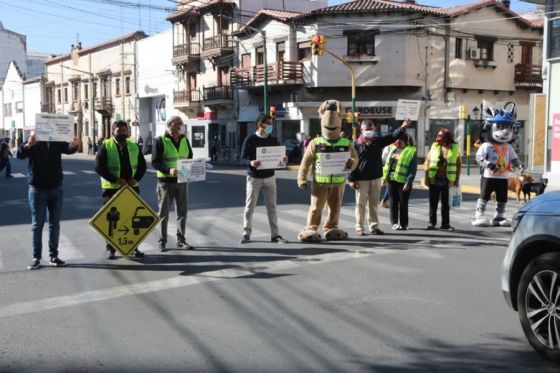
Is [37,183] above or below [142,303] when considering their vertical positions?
above

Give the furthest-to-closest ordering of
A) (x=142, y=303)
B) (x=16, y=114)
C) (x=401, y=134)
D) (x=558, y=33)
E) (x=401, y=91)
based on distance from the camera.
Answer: (x=16, y=114), (x=401, y=91), (x=558, y=33), (x=401, y=134), (x=142, y=303)

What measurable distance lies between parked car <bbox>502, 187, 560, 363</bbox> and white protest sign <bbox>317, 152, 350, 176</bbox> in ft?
14.8

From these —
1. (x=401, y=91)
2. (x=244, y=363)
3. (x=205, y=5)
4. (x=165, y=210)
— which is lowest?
(x=244, y=363)

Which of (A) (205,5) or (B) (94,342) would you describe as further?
(A) (205,5)

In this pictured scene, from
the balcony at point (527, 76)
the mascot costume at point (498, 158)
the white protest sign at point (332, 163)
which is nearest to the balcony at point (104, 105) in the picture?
the balcony at point (527, 76)

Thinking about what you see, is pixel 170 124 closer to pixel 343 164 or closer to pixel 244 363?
pixel 343 164

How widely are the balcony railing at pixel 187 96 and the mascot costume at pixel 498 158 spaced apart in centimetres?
3668

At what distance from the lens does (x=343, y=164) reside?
362 inches

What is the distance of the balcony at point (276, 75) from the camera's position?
118ft

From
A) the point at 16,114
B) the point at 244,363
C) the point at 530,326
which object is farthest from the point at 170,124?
the point at 16,114

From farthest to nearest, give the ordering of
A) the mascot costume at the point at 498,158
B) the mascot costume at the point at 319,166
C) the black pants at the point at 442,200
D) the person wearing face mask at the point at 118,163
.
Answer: the mascot costume at the point at 498,158, the black pants at the point at 442,200, the mascot costume at the point at 319,166, the person wearing face mask at the point at 118,163

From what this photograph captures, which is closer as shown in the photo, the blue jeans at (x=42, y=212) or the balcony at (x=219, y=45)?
the blue jeans at (x=42, y=212)

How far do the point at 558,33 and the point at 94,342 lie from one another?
18.4m

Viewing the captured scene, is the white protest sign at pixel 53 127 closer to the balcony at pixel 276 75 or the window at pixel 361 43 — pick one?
the window at pixel 361 43
